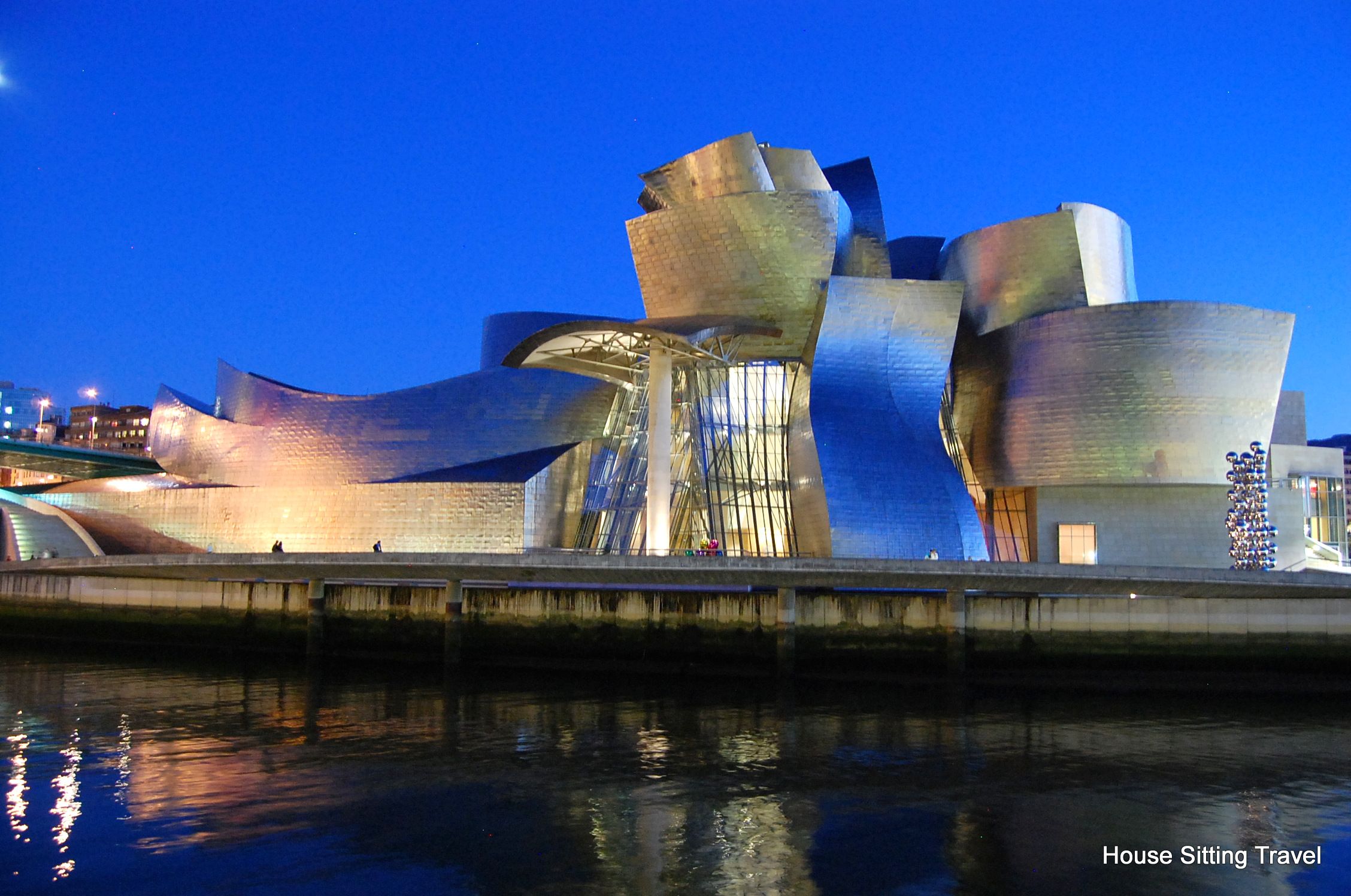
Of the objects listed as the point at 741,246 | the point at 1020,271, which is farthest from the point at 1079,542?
the point at 741,246

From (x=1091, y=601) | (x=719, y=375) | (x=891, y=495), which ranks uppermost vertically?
(x=719, y=375)

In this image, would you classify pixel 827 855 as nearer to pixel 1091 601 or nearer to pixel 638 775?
pixel 638 775

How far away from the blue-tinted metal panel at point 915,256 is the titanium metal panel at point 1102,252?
496 centimetres

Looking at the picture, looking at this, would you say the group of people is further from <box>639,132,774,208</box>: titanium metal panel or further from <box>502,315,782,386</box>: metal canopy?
<box>639,132,774,208</box>: titanium metal panel

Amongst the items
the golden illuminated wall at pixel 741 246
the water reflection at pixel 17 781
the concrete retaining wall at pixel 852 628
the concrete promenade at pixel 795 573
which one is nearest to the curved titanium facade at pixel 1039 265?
the golden illuminated wall at pixel 741 246

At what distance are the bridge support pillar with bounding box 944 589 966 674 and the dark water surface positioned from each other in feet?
5.86

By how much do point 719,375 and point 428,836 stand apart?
22783mm

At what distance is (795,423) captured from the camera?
30.5 metres

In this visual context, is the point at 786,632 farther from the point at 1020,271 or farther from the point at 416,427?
the point at 1020,271

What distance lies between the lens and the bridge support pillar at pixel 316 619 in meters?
24.1

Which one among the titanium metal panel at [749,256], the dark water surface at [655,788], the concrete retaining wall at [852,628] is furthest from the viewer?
the titanium metal panel at [749,256]

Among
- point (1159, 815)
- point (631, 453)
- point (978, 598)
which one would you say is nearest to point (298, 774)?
point (1159, 815)

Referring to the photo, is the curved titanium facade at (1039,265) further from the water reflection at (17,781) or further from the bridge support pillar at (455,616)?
the water reflection at (17,781)

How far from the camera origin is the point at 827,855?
983 centimetres
